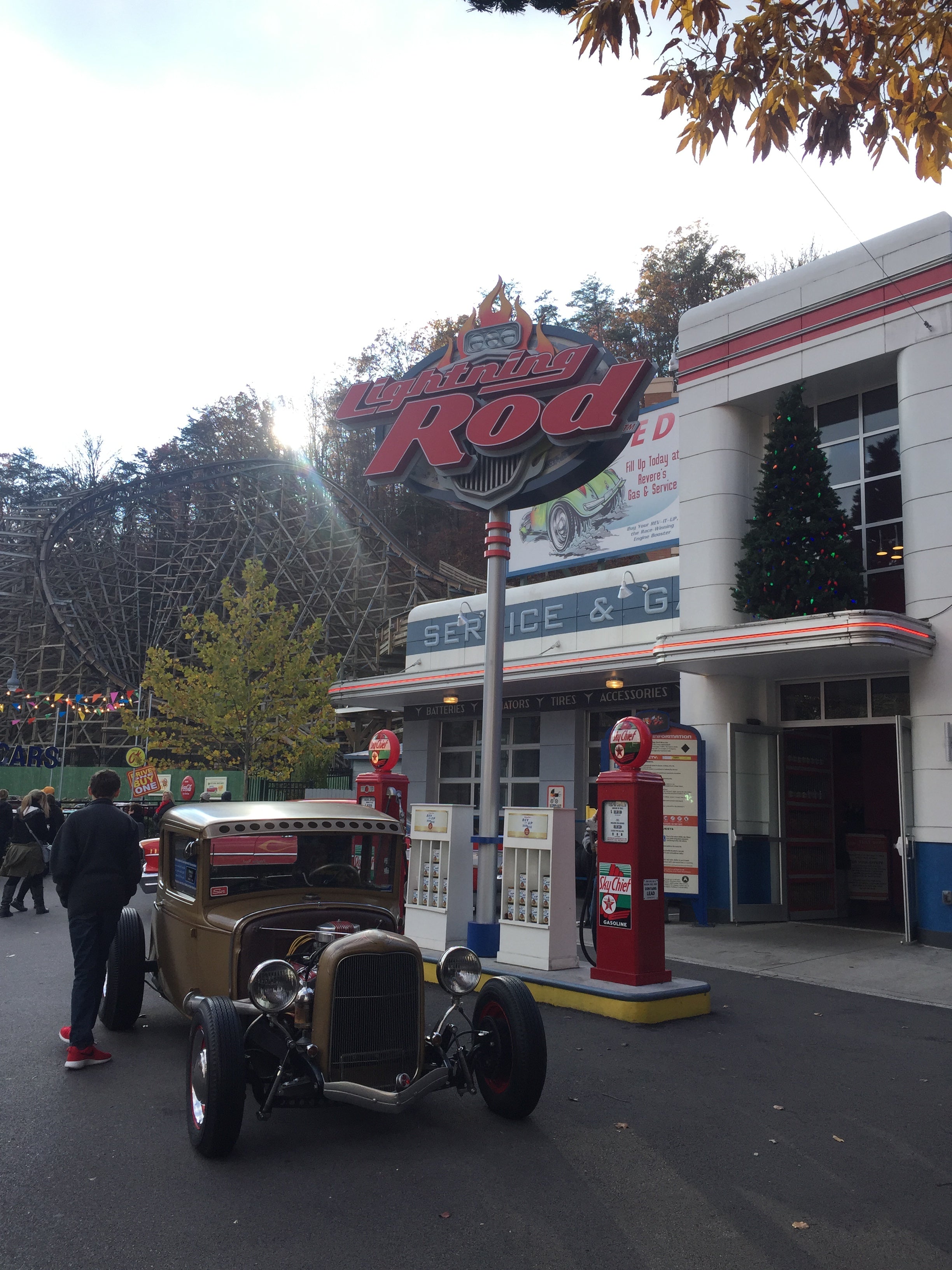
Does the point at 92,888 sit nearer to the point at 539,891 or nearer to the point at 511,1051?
the point at 511,1051

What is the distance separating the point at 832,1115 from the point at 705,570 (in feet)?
30.2

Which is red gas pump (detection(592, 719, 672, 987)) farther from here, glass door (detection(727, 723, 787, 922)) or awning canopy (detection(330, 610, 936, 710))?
glass door (detection(727, 723, 787, 922))

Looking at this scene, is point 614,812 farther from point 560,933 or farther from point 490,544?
point 490,544

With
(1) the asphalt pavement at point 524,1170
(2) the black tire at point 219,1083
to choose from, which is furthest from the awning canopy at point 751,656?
(2) the black tire at point 219,1083

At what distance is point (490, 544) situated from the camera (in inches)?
405

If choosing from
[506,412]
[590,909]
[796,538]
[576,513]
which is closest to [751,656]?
[796,538]

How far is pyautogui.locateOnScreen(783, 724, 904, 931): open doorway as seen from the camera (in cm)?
1345

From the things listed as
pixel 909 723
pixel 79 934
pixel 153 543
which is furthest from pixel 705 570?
pixel 153 543

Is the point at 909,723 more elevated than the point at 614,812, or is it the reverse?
the point at 909,723

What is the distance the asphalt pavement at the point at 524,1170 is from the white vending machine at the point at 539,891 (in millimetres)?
1928

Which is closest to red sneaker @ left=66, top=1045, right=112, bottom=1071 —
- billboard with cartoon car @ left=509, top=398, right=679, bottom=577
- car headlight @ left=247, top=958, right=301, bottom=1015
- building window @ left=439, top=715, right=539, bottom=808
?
car headlight @ left=247, top=958, right=301, bottom=1015

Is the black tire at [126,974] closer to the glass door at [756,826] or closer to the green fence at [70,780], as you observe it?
the glass door at [756,826]

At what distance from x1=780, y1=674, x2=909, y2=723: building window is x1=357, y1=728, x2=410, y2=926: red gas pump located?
5.51 metres

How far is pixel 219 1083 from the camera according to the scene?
14.5 ft
